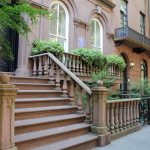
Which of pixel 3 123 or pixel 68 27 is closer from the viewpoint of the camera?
pixel 3 123

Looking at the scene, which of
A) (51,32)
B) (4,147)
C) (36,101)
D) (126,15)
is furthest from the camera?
(126,15)

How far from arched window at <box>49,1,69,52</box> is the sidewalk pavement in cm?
642

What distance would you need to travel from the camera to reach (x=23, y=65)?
9797 mm

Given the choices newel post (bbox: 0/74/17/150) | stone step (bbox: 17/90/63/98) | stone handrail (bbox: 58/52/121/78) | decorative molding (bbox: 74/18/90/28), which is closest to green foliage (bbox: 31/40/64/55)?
stone handrail (bbox: 58/52/121/78)

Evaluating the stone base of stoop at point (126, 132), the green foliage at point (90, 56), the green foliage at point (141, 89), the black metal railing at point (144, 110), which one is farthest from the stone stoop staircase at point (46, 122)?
the green foliage at point (141, 89)

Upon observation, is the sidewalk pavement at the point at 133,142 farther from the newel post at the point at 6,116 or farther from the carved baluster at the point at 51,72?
the carved baluster at the point at 51,72

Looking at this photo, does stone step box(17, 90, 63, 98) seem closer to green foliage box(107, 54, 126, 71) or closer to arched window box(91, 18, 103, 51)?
green foliage box(107, 54, 126, 71)

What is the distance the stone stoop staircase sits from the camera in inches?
206

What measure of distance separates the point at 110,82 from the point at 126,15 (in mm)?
10003

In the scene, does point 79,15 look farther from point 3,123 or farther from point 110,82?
point 3,123

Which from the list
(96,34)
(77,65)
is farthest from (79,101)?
(96,34)

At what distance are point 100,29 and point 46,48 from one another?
273 inches

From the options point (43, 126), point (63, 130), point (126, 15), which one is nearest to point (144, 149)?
point (63, 130)

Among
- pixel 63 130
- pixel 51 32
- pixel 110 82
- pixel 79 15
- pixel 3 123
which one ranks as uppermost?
pixel 79 15
